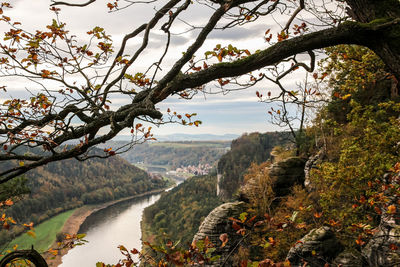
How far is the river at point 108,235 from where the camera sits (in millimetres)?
71500

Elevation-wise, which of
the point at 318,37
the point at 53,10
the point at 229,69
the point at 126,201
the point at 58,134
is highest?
the point at 53,10

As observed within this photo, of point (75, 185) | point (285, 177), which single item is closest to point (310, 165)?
point (285, 177)

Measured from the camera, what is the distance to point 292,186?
79.3 ft

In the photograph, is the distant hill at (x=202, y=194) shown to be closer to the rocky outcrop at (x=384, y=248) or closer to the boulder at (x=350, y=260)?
the boulder at (x=350, y=260)

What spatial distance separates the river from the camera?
71.5 m

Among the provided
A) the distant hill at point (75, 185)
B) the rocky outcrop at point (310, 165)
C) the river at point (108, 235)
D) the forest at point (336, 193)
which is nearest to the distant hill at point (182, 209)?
the river at point (108, 235)

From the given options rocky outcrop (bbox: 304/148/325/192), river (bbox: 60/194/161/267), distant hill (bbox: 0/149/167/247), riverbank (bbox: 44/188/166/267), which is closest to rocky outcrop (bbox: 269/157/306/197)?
rocky outcrop (bbox: 304/148/325/192)

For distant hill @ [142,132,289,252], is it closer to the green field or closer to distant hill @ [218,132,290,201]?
distant hill @ [218,132,290,201]

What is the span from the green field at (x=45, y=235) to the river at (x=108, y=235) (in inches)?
321

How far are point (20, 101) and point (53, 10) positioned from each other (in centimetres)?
208

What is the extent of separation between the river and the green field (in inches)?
321

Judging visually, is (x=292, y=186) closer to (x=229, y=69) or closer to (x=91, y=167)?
(x=229, y=69)

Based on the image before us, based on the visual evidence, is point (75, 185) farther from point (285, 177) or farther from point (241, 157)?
point (285, 177)

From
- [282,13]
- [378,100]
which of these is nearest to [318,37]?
[282,13]
